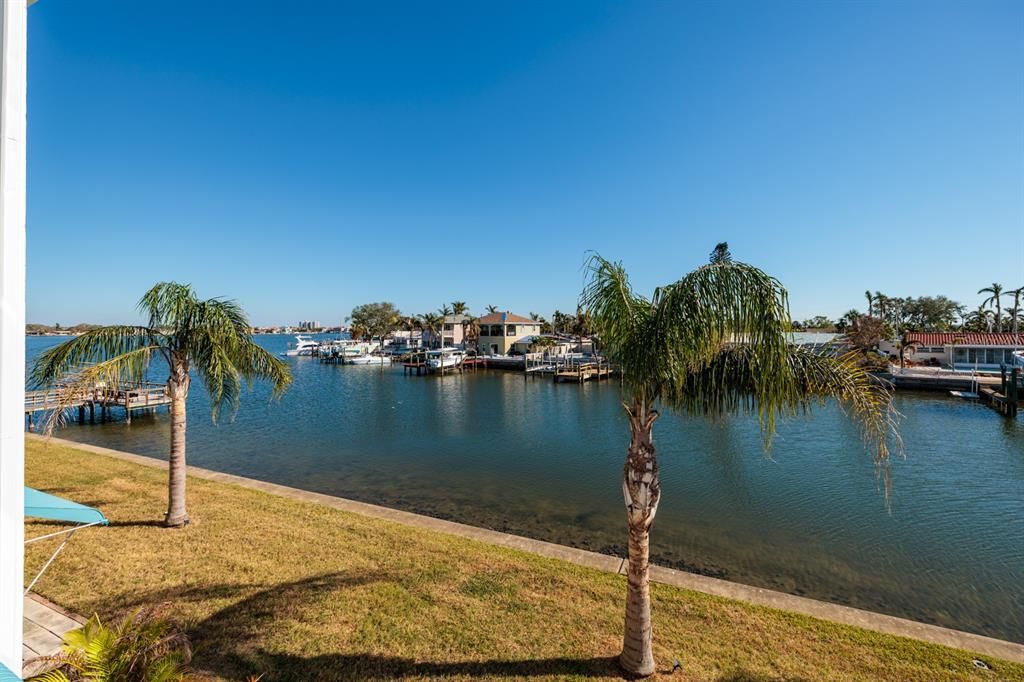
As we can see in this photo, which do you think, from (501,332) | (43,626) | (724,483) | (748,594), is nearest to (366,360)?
(501,332)

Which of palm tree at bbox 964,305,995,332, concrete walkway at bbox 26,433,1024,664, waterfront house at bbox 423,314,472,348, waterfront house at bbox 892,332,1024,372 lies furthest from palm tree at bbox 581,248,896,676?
palm tree at bbox 964,305,995,332

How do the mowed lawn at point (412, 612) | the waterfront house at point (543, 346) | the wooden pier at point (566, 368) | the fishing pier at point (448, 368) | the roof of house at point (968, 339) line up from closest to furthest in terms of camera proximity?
the mowed lawn at point (412, 612), the roof of house at point (968, 339), the wooden pier at point (566, 368), the fishing pier at point (448, 368), the waterfront house at point (543, 346)

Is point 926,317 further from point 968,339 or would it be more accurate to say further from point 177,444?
point 177,444

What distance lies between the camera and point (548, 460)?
65.9 ft

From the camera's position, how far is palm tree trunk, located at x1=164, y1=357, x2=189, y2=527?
31.2 ft

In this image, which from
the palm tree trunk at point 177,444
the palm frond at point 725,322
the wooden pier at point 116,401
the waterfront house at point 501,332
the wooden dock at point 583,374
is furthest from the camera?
the waterfront house at point 501,332

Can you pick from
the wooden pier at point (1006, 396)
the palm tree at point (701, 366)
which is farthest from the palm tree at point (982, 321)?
the palm tree at point (701, 366)

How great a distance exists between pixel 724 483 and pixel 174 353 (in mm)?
16905

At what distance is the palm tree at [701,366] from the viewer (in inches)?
191

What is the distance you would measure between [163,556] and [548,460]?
14.2m

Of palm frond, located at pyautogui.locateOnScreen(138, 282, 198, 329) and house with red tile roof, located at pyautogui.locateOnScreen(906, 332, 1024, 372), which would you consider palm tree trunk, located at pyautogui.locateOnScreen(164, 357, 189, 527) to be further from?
house with red tile roof, located at pyautogui.locateOnScreen(906, 332, 1024, 372)

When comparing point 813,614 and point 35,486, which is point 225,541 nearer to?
point 35,486

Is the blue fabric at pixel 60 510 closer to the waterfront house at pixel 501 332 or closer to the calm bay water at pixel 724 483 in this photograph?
the calm bay water at pixel 724 483

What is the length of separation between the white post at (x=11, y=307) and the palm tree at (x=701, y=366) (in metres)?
5.07
